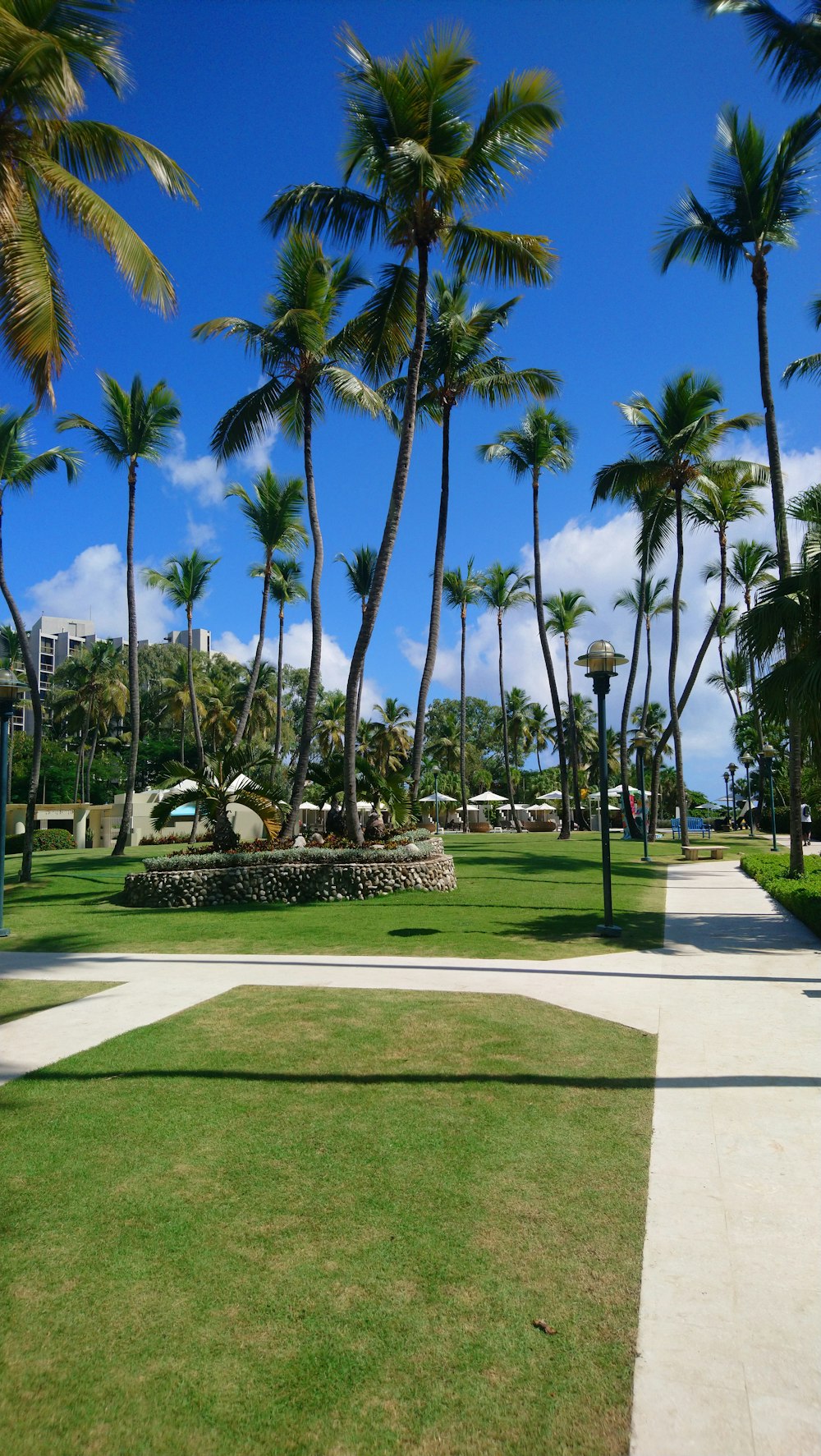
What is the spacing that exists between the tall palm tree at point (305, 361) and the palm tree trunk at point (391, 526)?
1655mm

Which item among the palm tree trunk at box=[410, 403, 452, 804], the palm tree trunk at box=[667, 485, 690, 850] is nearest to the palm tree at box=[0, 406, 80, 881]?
the palm tree trunk at box=[410, 403, 452, 804]

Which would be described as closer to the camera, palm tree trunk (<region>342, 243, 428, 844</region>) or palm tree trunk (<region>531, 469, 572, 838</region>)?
palm tree trunk (<region>342, 243, 428, 844</region>)

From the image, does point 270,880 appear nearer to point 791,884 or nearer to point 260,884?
point 260,884

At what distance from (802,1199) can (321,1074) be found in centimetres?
301

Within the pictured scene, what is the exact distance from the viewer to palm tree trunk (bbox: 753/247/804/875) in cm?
1539

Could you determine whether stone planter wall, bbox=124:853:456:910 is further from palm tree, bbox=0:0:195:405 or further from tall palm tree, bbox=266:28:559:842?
palm tree, bbox=0:0:195:405

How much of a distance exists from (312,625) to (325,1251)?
16.0m

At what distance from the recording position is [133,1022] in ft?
23.9

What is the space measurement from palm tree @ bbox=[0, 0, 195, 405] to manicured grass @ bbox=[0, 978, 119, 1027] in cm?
677

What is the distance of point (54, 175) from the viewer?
9617mm

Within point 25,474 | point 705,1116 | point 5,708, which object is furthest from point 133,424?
point 705,1116

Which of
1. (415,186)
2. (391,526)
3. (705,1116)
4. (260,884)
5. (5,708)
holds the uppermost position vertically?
(415,186)

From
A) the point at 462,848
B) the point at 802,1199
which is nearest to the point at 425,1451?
the point at 802,1199

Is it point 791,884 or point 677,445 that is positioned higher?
point 677,445
